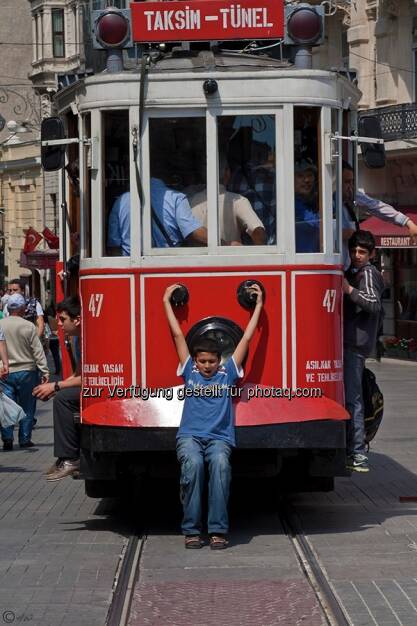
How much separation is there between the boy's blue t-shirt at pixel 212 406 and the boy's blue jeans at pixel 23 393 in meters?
7.10

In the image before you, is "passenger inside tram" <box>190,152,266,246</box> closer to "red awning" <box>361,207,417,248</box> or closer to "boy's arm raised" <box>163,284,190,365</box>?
"boy's arm raised" <box>163,284,190,365</box>

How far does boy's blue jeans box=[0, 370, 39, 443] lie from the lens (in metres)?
16.8

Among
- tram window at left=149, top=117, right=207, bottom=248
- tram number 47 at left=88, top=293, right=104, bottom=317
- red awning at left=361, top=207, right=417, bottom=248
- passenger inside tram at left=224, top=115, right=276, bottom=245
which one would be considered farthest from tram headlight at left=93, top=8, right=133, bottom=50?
red awning at left=361, top=207, right=417, bottom=248

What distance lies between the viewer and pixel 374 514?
11.3 metres

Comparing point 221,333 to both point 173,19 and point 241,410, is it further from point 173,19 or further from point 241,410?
point 173,19

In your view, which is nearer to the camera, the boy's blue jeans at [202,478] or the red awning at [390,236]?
the boy's blue jeans at [202,478]

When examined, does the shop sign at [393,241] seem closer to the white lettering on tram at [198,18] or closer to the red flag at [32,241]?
the red flag at [32,241]

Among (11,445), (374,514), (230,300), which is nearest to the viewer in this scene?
(230,300)

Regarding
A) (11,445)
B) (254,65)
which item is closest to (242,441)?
(254,65)

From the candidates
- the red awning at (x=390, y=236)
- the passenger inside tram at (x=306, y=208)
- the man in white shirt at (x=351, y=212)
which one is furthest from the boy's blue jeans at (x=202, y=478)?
the red awning at (x=390, y=236)

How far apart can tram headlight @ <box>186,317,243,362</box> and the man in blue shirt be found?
547mm

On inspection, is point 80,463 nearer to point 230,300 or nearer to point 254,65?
point 230,300

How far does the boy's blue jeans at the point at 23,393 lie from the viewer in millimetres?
16828

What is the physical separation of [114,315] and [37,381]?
7.27 metres
